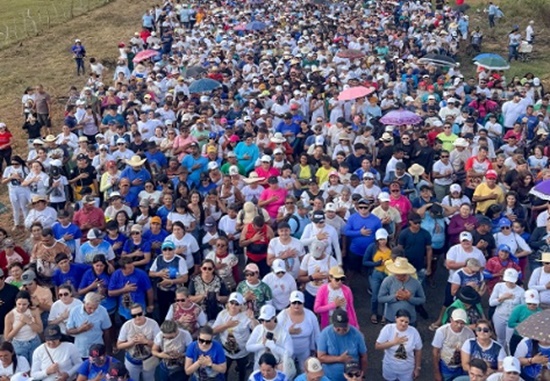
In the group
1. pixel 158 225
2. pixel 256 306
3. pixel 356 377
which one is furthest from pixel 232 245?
pixel 356 377

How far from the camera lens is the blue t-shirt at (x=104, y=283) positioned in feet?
28.8

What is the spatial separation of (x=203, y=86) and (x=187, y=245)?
8.20 metres

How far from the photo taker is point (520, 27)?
33250 millimetres

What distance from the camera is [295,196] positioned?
1140 centimetres

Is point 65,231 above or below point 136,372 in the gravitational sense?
above

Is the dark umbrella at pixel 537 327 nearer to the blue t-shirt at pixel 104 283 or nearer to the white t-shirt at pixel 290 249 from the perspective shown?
the white t-shirt at pixel 290 249

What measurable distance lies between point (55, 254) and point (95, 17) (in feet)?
107

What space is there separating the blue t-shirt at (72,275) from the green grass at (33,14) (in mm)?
27509

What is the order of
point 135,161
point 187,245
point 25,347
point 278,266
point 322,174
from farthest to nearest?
1. point 135,161
2. point 322,174
3. point 187,245
4. point 278,266
5. point 25,347

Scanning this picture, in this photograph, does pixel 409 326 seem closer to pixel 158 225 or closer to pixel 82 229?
pixel 158 225

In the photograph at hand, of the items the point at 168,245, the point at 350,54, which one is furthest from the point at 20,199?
the point at 350,54

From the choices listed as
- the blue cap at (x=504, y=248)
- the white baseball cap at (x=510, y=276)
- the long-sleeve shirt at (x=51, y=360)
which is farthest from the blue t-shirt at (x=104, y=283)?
the blue cap at (x=504, y=248)

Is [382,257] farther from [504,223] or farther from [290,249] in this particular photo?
[504,223]

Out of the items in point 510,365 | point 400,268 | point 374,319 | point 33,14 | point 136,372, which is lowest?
point 33,14
